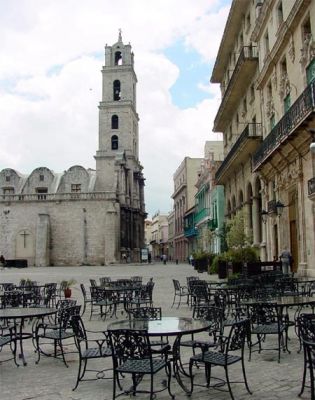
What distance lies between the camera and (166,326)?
240 inches

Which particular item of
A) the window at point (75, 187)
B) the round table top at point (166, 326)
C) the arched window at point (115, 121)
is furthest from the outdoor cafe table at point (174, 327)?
the arched window at point (115, 121)

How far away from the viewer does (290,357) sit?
728 cm

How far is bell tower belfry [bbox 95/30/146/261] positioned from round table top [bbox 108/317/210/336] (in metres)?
50.5

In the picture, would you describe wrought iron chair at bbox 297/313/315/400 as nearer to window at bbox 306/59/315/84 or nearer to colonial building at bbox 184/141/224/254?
window at bbox 306/59/315/84

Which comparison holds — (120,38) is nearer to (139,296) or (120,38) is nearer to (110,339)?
(139,296)

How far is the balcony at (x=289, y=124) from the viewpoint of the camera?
14226mm

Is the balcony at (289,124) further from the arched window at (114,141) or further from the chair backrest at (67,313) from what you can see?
the arched window at (114,141)

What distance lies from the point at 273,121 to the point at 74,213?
3485 centimetres

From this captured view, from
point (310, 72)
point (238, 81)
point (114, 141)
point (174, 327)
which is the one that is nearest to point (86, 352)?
point (174, 327)

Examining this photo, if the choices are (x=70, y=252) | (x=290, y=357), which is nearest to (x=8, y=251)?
(x=70, y=252)

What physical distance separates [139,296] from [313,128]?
7283 mm

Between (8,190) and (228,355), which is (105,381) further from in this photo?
(8,190)

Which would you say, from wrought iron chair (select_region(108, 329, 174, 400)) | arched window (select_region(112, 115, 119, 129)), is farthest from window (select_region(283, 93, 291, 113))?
arched window (select_region(112, 115, 119, 129))

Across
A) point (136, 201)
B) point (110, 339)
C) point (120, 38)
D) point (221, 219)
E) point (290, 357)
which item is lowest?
point (290, 357)
